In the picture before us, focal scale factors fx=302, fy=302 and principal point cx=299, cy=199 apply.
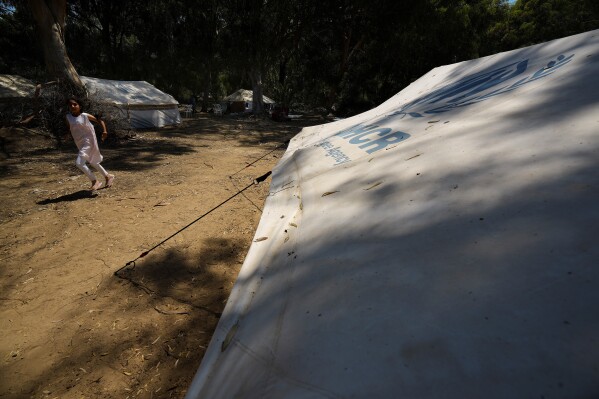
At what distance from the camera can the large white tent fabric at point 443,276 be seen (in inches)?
31.0

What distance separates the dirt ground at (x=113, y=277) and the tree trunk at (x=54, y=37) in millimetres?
6046

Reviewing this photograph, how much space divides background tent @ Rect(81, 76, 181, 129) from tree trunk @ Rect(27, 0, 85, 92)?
190 cm

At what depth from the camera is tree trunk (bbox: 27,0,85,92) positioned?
1112 centimetres

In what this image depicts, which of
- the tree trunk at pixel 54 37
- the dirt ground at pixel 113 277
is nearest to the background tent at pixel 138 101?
the tree trunk at pixel 54 37

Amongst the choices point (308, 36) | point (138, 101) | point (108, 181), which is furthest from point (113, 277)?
point (308, 36)

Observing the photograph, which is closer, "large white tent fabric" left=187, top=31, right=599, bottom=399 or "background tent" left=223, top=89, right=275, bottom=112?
"large white tent fabric" left=187, top=31, right=599, bottom=399

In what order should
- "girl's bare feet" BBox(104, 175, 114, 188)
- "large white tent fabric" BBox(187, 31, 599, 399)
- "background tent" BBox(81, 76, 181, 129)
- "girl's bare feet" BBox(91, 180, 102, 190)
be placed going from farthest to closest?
"background tent" BBox(81, 76, 181, 129) → "girl's bare feet" BBox(104, 175, 114, 188) → "girl's bare feet" BBox(91, 180, 102, 190) → "large white tent fabric" BBox(187, 31, 599, 399)

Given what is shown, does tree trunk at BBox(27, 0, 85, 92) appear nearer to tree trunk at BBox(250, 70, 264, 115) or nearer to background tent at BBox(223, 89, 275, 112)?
tree trunk at BBox(250, 70, 264, 115)

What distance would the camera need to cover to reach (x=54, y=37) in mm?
11469

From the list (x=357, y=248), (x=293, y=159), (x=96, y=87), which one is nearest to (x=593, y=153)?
(x=357, y=248)

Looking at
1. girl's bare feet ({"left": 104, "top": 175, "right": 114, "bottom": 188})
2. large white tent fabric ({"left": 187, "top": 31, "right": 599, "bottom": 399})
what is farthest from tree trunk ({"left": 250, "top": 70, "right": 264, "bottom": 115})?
large white tent fabric ({"left": 187, "top": 31, "right": 599, "bottom": 399})

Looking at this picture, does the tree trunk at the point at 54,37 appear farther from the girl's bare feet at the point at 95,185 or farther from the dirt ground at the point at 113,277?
the girl's bare feet at the point at 95,185

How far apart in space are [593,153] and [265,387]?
1616 millimetres

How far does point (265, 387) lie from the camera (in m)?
0.97
